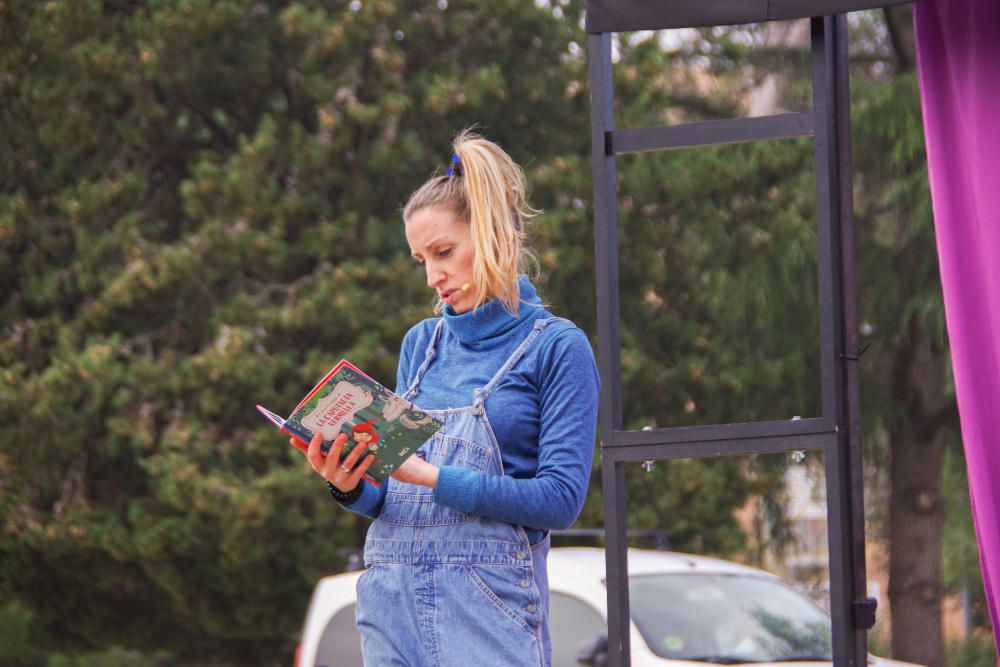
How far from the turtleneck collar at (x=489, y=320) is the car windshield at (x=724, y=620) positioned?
359 centimetres

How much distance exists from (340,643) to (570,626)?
44.1 inches

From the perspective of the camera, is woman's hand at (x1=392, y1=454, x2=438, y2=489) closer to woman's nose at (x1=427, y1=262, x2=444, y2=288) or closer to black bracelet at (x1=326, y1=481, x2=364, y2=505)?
black bracelet at (x1=326, y1=481, x2=364, y2=505)

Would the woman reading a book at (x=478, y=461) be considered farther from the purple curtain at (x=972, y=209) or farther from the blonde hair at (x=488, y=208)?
the purple curtain at (x=972, y=209)

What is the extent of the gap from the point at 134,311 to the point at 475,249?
1004 cm

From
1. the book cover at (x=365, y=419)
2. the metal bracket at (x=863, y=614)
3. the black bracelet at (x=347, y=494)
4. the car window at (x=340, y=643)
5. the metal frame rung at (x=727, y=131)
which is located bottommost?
the car window at (x=340, y=643)

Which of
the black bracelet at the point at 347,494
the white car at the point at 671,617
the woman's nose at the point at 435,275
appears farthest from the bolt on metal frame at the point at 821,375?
the white car at the point at 671,617

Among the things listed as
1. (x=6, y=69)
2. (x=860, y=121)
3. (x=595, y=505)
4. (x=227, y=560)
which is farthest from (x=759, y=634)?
(x=6, y=69)

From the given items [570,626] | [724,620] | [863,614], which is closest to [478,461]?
[863,614]

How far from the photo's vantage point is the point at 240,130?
12547 mm

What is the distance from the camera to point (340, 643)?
249 inches

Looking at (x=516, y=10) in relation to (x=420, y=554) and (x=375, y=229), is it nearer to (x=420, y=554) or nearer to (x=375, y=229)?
(x=375, y=229)

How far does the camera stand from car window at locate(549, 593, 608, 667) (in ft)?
19.1

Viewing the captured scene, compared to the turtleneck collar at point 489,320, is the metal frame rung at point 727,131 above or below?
above

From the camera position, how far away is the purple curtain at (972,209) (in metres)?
2.87
